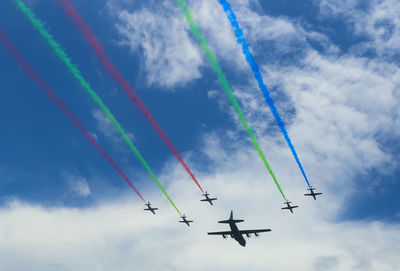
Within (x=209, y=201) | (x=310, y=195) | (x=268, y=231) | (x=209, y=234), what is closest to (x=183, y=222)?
(x=209, y=234)

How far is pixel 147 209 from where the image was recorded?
51.3 metres

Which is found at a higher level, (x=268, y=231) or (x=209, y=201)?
(x=209, y=201)

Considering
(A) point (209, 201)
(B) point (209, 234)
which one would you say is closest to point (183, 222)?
(B) point (209, 234)

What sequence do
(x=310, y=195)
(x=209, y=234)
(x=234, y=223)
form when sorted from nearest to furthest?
(x=310, y=195), (x=234, y=223), (x=209, y=234)

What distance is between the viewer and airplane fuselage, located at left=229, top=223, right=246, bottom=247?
46.2 m

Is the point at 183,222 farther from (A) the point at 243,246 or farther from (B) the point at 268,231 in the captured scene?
(B) the point at 268,231

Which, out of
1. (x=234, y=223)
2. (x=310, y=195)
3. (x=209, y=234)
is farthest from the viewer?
(x=209, y=234)

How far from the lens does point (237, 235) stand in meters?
47.1

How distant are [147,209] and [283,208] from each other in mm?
23355

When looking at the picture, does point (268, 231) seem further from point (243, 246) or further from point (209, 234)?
point (209, 234)

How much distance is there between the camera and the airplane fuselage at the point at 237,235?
152 feet

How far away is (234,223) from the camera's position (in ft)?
149

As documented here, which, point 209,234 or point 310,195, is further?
point 209,234

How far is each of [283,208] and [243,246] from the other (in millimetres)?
9834
